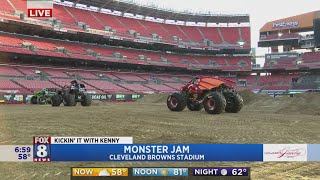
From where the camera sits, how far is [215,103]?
14.6 meters

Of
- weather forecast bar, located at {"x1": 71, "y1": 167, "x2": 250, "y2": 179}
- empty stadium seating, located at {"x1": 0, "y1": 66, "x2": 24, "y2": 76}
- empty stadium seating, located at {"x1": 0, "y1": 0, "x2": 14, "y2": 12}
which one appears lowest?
weather forecast bar, located at {"x1": 71, "y1": 167, "x2": 250, "y2": 179}

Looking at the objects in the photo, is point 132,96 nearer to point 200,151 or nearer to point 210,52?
point 210,52

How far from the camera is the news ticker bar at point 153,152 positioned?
4.44m

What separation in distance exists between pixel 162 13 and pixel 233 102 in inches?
2045

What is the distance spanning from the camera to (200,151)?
4.45 m

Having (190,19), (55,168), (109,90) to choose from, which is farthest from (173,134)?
(190,19)

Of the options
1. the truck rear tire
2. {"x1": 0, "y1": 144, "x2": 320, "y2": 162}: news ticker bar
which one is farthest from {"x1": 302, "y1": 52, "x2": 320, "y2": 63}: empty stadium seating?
{"x1": 0, "y1": 144, "x2": 320, "y2": 162}: news ticker bar

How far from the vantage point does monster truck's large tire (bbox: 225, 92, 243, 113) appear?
639 inches

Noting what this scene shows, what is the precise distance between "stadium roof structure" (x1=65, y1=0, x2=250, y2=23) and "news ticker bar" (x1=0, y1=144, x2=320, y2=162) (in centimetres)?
5453

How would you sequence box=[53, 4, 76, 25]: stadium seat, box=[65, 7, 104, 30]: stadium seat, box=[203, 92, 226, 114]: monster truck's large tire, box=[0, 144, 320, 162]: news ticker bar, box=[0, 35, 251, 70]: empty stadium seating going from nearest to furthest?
box=[0, 144, 320, 162]: news ticker bar → box=[203, 92, 226, 114]: monster truck's large tire → box=[0, 35, 251, 70]: empty stadium seating → box=[53, 4, 76, 25]: stadium seat → box=[65, 7, 104, 30]: stadium seat

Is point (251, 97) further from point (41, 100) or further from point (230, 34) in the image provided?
point (230, 34)

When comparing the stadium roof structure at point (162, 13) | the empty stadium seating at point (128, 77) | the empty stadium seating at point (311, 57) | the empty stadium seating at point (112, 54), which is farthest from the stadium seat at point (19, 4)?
the empty stadium seating at point (311, 57)

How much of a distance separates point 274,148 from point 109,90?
39.6m

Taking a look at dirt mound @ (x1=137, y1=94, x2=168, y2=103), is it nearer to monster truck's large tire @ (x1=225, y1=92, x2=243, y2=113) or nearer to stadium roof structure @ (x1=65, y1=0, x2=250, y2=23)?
monster truck's large tire @ (x1=225, y1=92, x2=243, y2=113)
